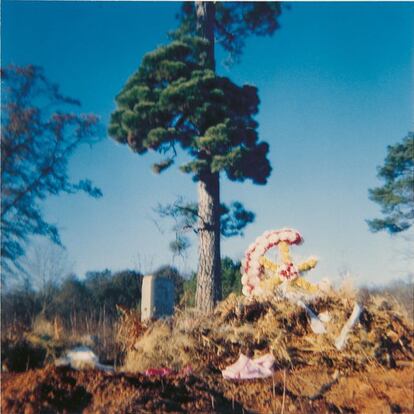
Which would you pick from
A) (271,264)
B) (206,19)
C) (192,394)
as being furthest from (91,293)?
(192,394)

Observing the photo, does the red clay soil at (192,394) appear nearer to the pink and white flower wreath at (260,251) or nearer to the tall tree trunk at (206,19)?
the pink and white flower wreath at (260,251)

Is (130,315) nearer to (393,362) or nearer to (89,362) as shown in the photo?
(89,362)

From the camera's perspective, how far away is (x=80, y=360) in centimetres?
368

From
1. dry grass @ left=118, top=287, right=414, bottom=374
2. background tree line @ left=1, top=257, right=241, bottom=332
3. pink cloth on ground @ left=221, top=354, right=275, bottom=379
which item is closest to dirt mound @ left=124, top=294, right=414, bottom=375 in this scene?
dry grass @ left=118, top=287, right=414, bottom=374

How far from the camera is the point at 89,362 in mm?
3652

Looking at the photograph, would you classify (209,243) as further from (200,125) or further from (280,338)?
(280,338)

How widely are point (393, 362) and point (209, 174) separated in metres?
7.06

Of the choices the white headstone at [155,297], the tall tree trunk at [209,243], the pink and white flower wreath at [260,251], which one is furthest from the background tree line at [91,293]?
the white headstone at [155,297]

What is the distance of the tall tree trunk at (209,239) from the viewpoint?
30.5 ft

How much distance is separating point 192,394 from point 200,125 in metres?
7.96

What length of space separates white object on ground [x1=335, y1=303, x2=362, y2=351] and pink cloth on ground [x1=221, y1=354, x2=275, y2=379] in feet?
2.17

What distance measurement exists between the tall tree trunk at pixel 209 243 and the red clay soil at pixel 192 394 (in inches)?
226

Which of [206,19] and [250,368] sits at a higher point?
[206,19]

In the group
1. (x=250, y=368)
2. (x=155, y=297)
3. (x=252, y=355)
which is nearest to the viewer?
(x=250, y=368)
